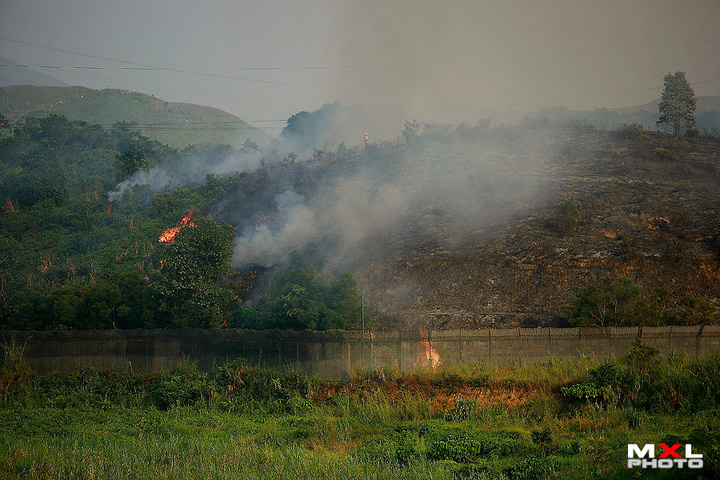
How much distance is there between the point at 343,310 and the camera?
28.1 meters

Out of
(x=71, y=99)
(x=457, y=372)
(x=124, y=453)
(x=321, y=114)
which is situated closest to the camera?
(x=124, y=453)

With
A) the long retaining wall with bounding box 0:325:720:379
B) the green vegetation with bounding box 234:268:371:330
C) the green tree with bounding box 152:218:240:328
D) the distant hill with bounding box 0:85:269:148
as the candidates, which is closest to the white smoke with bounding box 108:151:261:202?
the green tree with bounding box 152:218:240:328

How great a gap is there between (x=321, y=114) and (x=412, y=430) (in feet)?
294

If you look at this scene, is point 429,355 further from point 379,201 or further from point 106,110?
point 106,110

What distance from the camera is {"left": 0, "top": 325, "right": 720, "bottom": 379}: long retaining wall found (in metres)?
22.8

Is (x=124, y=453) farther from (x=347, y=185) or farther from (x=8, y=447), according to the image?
(x=347, y=185)

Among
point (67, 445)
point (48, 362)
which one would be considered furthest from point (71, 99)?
point (67, 445)

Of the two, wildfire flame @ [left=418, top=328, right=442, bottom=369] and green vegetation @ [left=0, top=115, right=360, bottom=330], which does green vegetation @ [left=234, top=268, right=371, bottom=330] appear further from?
wildfire flame @ [left=418, top=328, right=442, bottom=369]

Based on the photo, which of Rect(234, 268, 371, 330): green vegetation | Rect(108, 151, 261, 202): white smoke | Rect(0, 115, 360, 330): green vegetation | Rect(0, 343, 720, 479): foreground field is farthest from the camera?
Rect(108, 151, 261, 202): white smoke

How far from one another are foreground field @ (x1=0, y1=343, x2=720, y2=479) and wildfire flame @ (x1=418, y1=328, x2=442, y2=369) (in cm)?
210

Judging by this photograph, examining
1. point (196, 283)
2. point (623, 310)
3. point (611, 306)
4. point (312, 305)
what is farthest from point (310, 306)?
point (623, 310)

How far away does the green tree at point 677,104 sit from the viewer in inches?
2557

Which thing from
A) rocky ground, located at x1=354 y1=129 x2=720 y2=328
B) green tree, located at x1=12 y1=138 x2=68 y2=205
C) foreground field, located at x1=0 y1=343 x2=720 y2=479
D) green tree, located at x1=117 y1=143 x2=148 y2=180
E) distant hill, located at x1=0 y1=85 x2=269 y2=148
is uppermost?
distant hill, located at x1=0 y1=85 x2=269 y2=148

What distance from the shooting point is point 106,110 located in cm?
18362
